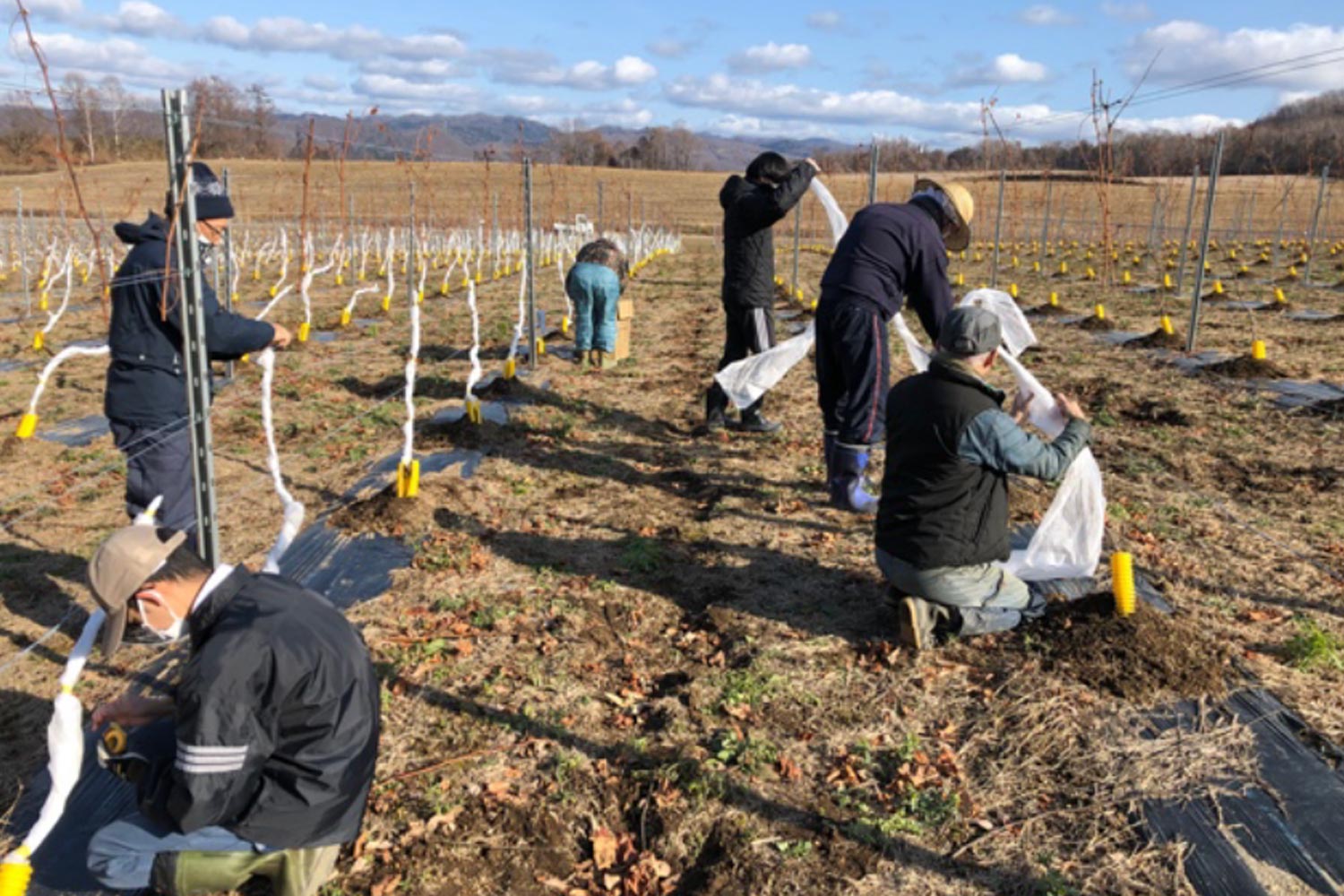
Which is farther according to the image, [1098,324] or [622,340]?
[1098,324]

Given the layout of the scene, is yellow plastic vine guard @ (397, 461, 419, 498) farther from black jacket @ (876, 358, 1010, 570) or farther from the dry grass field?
black jacket @ (876, 358, 1010, 570)

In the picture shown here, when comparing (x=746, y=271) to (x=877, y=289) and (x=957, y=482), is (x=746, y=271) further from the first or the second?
(x=957, y=482)

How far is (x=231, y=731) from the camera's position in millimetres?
2164

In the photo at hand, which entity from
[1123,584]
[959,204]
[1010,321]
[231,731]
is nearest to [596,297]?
[959,204]

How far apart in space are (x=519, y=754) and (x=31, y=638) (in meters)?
2.34

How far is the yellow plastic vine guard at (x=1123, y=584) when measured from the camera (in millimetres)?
3568

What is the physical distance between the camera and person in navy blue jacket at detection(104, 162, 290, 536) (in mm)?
3930

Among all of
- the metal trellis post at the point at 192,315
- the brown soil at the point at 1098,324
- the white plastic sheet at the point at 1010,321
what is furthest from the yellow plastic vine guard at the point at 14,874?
the brown soil at the point at 1098,324

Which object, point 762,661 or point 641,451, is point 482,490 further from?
point 762,661

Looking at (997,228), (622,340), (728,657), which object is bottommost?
(728,657)

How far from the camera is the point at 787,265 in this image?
2553 cm

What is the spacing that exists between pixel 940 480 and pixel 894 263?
156 centimetres

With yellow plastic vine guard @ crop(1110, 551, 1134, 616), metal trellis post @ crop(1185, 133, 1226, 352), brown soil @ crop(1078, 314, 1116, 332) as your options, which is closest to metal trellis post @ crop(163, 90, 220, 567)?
yellow plastic vine guard @ crop(1110, 551, 1134, 616)

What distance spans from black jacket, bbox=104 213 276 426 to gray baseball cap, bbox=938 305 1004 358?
2.83m
